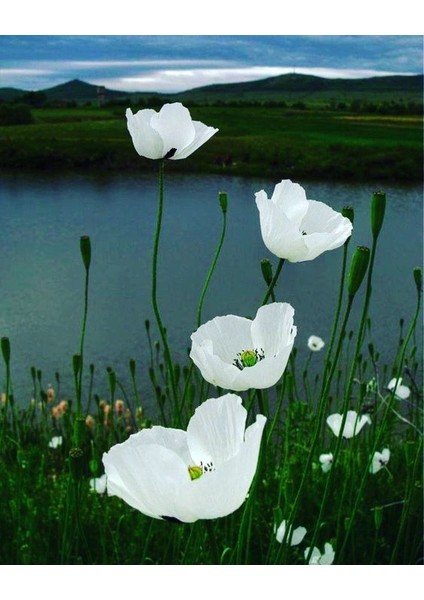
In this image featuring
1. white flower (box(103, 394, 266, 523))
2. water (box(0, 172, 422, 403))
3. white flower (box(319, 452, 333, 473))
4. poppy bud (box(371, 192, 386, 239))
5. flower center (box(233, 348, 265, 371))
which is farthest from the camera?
water (box(0, 172, 422, 403))

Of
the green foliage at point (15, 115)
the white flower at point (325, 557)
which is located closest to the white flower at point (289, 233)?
the white flower at point (325, 557)

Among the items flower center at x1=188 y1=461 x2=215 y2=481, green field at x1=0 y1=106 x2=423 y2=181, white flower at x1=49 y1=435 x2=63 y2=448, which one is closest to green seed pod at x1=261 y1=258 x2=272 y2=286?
flower center at x1=188 y1=461 x2=215 y2=481

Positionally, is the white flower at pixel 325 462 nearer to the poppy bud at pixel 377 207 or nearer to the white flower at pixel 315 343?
the white flower at pixel 315 343

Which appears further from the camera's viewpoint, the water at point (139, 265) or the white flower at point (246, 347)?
the water at point (139, 265)

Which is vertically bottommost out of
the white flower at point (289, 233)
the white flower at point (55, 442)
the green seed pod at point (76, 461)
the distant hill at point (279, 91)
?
the white flower at point (55, 442)

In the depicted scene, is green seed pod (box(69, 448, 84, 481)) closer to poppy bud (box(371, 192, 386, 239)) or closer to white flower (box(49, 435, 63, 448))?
poppy bud (box(371, 192, 386, 239))

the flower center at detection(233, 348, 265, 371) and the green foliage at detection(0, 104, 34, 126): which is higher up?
the green foliage at detection(0, 104, 34, 126)
